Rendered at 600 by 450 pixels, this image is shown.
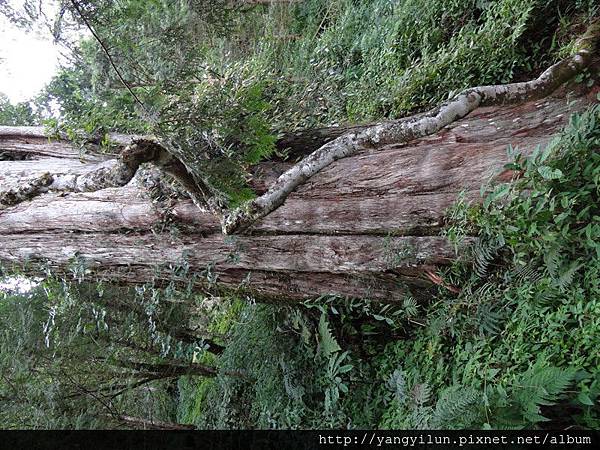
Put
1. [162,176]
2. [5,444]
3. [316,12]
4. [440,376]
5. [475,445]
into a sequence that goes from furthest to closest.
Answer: [316,12], [5,444], [162,176], [440,376], [475,445]

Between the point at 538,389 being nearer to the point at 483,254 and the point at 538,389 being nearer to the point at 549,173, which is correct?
the point at 483,254

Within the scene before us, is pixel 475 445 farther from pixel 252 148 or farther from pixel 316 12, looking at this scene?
pixel 316 12

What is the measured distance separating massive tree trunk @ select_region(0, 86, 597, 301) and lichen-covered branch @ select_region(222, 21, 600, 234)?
0.48 feet

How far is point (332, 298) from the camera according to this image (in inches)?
210

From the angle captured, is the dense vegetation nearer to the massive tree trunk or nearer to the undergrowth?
the undergrowth

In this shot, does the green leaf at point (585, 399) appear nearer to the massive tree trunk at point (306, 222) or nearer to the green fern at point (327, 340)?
the massive tree trunk at point (306, 222)

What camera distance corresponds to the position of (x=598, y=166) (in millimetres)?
3477

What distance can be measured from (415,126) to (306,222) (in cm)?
149

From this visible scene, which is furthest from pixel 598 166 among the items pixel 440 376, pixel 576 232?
pixel 440 376

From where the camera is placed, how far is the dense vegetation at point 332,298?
142 inches

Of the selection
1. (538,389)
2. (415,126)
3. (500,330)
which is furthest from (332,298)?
(538,389)

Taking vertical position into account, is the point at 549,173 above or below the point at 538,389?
above

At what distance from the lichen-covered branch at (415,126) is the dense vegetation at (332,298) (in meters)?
0.23

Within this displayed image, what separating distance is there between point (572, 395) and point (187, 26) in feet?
17.0
